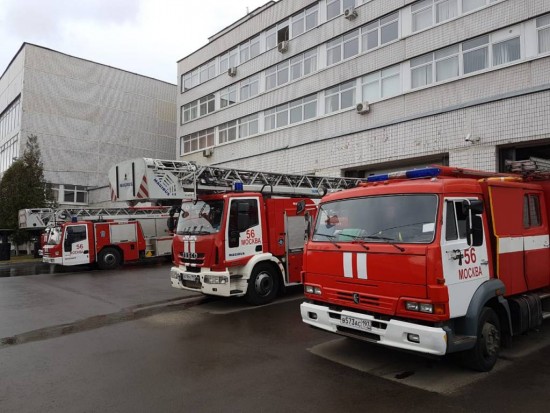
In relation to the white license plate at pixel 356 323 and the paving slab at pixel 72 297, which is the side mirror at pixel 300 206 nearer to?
the paving slab at pixel 72 297

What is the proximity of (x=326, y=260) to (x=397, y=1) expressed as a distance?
18176 millimetres

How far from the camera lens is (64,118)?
40.7 m

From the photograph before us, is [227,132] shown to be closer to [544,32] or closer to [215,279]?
[544,32]

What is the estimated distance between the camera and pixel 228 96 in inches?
1235

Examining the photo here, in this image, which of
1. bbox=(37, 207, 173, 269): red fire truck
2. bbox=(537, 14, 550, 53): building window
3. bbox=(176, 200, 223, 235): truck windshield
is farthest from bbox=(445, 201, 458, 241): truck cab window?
bbox=(37, 207, 173, 269): red fire truck

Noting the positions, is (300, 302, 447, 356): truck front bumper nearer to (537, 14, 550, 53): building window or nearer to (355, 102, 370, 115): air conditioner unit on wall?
(537, 14, 550, 53): building window

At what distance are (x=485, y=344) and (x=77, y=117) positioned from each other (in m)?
43.6

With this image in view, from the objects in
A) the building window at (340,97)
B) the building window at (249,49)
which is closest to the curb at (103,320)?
the building window at (340,97)

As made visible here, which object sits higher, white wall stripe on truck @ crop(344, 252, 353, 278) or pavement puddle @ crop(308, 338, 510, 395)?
white wall stripe on truck @ crop(344, 252, 353, 278)

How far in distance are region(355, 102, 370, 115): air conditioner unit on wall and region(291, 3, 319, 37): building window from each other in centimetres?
678

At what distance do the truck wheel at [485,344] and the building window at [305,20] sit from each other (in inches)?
888

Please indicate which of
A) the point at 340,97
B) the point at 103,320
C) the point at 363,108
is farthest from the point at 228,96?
the point at 103,320

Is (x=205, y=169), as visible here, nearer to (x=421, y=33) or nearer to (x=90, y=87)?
(x=421, y=33)

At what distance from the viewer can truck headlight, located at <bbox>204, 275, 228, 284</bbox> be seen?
8.86 meters
